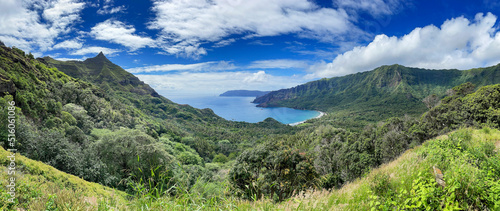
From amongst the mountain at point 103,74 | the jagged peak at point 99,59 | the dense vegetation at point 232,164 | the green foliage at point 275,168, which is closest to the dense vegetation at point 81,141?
the dense vegetation at point 232,164

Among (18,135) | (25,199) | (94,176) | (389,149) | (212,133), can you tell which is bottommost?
(212,133)

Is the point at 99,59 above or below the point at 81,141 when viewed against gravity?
above

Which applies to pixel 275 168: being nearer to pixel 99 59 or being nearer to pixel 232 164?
pixel 232 164

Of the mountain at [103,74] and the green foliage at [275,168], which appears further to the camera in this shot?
the mountain at [103,74]

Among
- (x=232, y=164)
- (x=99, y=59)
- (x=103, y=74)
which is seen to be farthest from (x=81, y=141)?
(x=99, y=59)

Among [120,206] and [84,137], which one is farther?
[84,137]

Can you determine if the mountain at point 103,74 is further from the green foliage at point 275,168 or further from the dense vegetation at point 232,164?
the green foliage at point 275,168

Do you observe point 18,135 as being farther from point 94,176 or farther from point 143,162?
point 143,162

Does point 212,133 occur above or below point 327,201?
below

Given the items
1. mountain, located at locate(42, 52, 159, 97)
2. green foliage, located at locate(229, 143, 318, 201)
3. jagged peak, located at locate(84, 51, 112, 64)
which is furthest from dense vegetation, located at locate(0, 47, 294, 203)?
jagged peak, located at locate(84, 51, 112, 64)

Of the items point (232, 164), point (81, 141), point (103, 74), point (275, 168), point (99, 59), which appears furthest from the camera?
point (99, 59)

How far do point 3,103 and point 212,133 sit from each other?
93.4 meters

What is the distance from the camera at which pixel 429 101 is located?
46.3 metres

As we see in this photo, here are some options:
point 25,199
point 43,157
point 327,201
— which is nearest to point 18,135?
point 43,157
